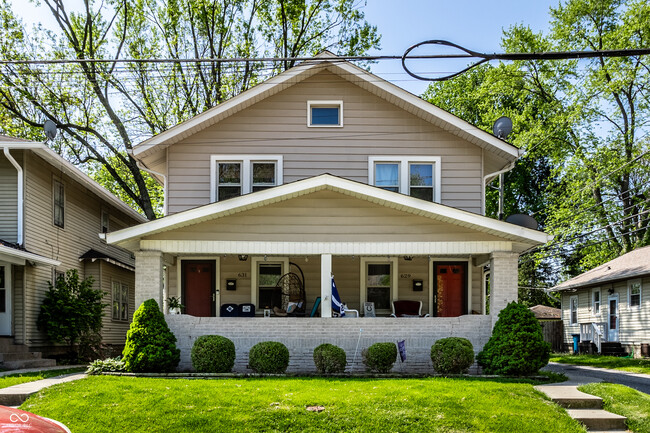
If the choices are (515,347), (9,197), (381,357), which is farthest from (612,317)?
(9,197)

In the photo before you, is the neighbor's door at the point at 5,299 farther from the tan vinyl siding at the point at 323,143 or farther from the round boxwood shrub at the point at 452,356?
the round boxwood shrub at the point at 452,356

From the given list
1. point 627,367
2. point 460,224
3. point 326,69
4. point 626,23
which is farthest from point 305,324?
point 626,23

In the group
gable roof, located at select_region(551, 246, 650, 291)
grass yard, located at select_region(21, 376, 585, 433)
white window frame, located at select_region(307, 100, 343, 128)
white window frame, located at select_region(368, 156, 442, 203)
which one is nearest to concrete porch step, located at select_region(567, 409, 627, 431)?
grass yard, located at select_region(21, 376, 585, 433)

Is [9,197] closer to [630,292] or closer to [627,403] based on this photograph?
[627,403]

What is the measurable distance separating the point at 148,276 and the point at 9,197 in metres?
5.19

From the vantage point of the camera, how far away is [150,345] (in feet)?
41.4

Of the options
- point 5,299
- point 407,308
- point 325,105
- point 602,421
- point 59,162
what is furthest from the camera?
point 59,162

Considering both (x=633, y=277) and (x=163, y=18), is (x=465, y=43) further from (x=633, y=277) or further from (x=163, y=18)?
(x=163, y=18)

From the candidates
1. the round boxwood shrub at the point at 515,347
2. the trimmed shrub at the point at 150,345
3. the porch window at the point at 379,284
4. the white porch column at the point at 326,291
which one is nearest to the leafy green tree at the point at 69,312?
the trimmed shrub at the point at 150,345

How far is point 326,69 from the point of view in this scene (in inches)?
672

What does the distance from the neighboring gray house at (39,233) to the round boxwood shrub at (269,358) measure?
6.26m

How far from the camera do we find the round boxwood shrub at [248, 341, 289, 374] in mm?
12328

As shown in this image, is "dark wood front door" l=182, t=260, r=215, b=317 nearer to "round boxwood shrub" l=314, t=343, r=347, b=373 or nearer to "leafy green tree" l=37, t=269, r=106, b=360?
"leafy green tree" l=37, t=269, r=106, b=360

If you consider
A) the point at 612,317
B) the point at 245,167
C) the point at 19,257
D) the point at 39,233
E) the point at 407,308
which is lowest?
the point at 612,317
